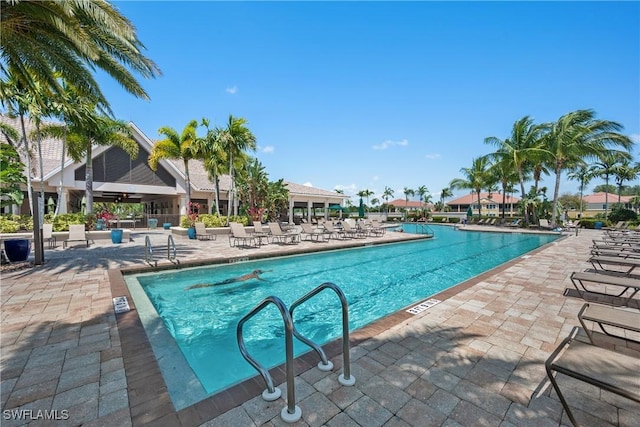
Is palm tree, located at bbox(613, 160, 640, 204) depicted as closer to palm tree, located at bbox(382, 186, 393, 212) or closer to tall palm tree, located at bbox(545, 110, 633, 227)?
tall palm tree, located at bbox(545, 110, 633, 227)

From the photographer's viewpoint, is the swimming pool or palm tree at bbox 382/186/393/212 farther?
palm tree at bbox 382/186/393/212

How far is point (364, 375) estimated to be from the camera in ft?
8.96

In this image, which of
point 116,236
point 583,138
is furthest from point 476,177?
point 116,236

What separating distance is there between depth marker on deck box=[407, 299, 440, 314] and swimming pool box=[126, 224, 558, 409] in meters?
1.37

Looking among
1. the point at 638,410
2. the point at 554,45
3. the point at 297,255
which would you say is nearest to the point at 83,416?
the point at 638,410

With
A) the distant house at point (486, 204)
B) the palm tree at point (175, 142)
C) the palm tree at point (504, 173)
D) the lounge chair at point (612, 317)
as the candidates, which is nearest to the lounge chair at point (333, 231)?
the palm tree at point (175, 142)

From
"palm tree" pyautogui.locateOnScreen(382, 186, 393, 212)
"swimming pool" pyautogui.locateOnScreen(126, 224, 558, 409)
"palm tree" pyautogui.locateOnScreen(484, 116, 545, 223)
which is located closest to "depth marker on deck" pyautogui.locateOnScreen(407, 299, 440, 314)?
"swimming pool" pyautogui.locateOnScreen(126, 224, 558, 409)

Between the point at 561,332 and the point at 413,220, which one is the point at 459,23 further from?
the point at 413,220

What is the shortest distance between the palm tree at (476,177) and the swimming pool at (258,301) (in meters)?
25.2

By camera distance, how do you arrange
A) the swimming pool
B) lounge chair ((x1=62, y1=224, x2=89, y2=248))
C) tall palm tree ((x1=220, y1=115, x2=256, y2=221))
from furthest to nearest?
tall palm tree ((x1=220, y1=115, x2=256, y2=221)) → lounge chair ((x1=62, y1=224, x2=89, y2=248)) → the swimming pool

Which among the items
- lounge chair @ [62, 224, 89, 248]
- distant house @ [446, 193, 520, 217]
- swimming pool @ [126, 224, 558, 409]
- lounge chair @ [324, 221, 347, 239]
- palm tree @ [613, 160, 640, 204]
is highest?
palm tree @ [613, 160, 640, 204]

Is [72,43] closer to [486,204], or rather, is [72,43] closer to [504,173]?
[504,173]

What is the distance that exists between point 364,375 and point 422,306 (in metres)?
2.45

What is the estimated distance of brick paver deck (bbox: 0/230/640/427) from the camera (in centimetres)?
221
